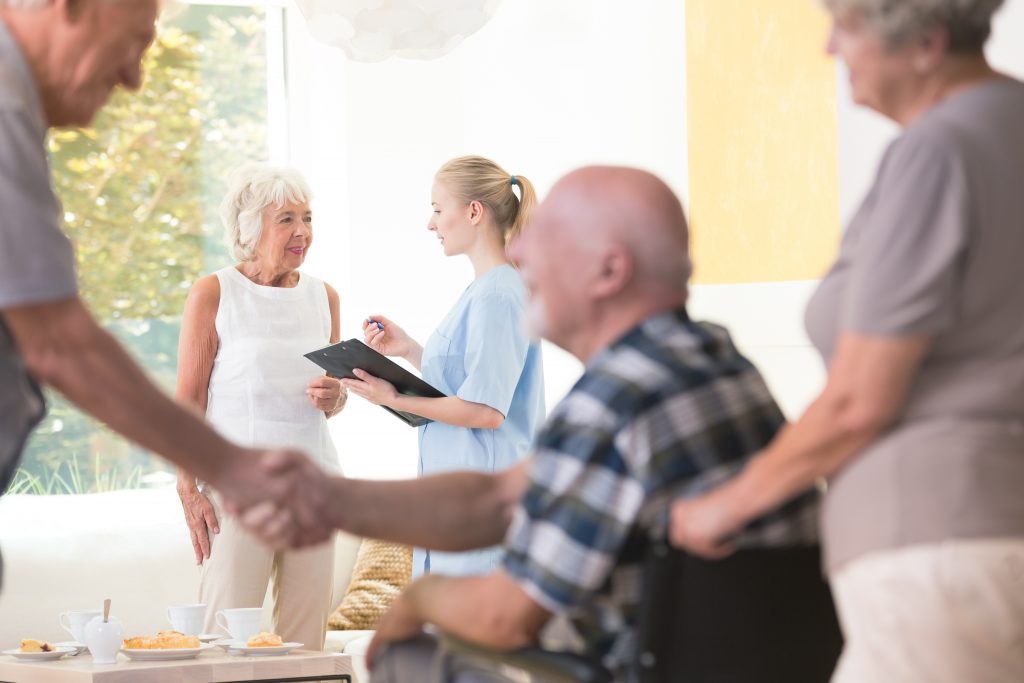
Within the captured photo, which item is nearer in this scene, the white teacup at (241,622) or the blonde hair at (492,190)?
the white teacup at (241,622)

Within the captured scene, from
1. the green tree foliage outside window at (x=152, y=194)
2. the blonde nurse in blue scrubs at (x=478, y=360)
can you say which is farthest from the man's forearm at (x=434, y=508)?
the green tree foliage outside window at (x=152, y=194)

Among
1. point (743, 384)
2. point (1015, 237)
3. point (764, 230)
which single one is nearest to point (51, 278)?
point (743, 384)

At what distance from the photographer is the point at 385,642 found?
1616mm

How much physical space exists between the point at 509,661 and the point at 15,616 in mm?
3666

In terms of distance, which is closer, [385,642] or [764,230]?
[385,642]

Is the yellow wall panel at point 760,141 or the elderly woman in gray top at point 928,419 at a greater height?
the yellow wall panel at point 760,141

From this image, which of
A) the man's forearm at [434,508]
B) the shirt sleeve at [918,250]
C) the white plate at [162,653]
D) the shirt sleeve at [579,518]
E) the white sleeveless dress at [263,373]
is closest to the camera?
the shirt sleeve at [918,250]

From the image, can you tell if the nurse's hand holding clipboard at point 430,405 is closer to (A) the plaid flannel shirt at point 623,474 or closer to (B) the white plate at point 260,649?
(B) the white plate at point 260,649

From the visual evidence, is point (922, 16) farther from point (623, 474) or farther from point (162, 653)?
point (162, 653)

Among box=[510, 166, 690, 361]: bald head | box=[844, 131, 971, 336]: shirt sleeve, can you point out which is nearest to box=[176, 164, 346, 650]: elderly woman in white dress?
box=[510, 166, 690, 361]: bald head

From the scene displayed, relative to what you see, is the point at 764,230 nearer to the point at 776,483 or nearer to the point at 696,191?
the point at 696,191

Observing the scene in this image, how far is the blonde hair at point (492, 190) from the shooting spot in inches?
147

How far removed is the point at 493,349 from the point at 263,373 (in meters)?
0.86

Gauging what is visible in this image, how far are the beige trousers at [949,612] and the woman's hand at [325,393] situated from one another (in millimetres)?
2803
